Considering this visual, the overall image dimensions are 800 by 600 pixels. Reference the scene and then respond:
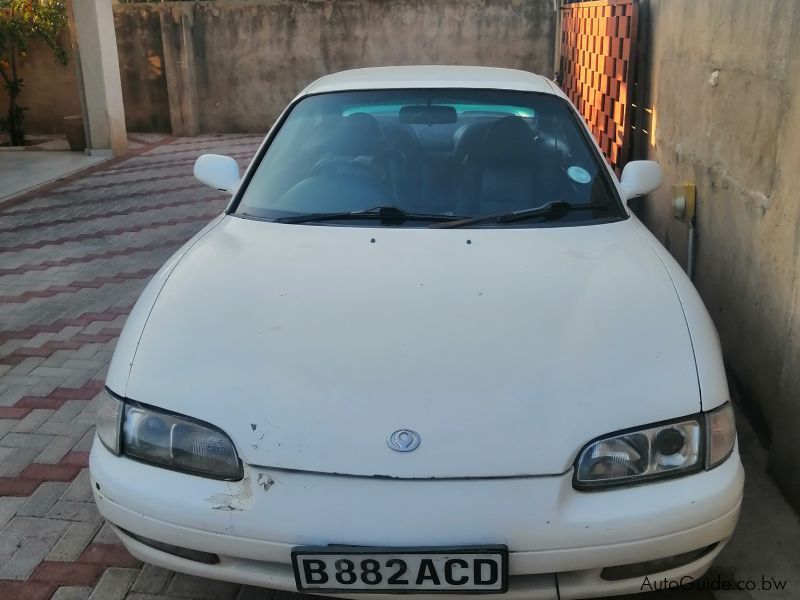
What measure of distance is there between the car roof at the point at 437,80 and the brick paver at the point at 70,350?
1.85 meters

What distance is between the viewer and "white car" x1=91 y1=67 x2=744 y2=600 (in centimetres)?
179

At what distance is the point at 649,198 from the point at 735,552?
367 cm

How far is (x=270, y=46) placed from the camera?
12.0 meters

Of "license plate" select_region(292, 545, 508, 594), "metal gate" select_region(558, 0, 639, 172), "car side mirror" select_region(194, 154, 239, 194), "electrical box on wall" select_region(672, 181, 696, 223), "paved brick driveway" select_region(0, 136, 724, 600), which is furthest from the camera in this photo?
"metal gate" select_region(558, 0, 639, 172)

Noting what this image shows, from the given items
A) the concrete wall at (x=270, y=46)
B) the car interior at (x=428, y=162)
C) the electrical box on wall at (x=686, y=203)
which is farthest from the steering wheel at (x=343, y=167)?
the concrete wall at (x=270, y=46)

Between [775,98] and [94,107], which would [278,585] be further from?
[94,107]

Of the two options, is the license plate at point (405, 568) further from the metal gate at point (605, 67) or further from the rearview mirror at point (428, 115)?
the metal gate at point (605, 67)

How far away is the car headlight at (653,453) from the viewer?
186 centimetres

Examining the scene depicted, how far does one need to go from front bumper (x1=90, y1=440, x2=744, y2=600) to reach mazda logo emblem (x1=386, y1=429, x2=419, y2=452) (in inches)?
3.2

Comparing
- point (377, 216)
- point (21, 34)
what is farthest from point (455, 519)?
point (21, 34)

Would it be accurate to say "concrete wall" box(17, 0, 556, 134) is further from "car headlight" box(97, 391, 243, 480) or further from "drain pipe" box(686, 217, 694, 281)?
"car headlight" box(97, 391, 243, 480)

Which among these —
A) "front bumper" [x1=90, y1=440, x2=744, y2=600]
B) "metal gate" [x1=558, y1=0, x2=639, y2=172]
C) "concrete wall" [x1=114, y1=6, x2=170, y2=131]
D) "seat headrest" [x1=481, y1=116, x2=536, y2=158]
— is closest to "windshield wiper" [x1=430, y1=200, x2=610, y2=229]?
"seat headrest" [x1=481, y1=116, x2=536, y2=158]

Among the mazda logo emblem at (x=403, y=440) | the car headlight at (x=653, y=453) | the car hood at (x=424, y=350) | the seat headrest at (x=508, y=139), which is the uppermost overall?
the seat headrest at (x=508, y=139)

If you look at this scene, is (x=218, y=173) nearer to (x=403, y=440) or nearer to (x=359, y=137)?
(x=359, y=137)
